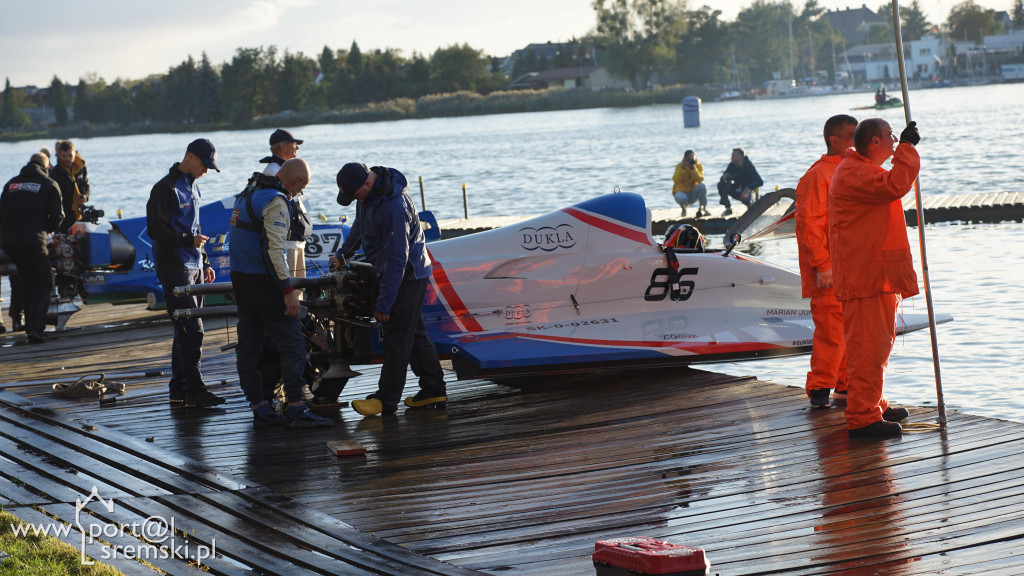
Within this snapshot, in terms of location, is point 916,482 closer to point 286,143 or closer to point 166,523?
point 166,523

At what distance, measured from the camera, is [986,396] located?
8539 millimetres

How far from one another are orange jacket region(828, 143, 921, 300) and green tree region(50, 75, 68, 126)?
173071mm

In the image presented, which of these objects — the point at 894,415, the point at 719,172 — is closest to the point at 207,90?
the point at 719,172

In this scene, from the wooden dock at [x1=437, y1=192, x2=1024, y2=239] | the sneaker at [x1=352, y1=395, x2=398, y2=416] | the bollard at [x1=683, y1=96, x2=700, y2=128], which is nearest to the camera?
the sneaker at [x1=352, y1=395, x2=398, y2=416]

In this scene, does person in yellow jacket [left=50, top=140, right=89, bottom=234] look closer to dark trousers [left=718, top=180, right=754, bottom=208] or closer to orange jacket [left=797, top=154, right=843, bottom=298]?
orange jacket [left=797, top=154, right=843, bottom=298]

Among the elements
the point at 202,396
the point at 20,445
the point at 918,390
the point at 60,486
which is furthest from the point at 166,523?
the point at 918,390

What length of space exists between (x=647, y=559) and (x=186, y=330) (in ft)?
15.6

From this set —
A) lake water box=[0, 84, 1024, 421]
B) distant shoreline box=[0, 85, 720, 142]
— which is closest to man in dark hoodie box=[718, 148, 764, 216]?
lake water box=[0, 84, 1024, 421]

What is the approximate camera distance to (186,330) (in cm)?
755

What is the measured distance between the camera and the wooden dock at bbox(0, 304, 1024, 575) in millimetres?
4520

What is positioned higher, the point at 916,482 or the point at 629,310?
the point at 629,310

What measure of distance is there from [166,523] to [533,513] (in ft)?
5.64

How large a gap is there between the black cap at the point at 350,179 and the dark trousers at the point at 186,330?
59.8 inches

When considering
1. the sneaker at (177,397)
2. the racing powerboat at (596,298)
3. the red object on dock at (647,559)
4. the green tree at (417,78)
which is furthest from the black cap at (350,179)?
the green tree at (417,78)
